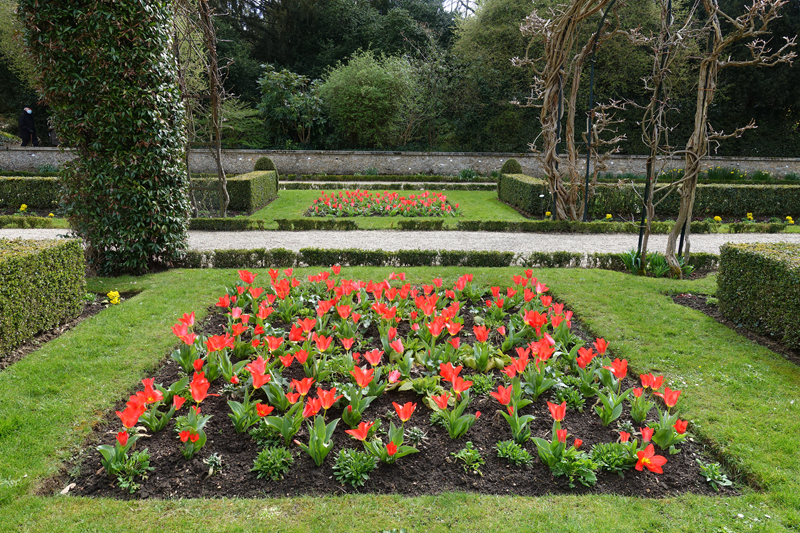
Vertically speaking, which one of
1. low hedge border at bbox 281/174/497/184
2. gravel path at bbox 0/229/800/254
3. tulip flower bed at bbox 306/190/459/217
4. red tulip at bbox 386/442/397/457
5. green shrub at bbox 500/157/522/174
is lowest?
red tulip at bbox 386/442/397/457

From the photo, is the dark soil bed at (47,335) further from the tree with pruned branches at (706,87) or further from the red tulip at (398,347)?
the tree with pruned branches at (706,87)

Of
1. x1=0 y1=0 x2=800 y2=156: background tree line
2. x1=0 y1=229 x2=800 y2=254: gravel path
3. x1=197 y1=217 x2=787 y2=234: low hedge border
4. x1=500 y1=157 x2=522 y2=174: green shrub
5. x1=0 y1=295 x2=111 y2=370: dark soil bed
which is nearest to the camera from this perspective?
x1=0 y1=295 x2=111 y2=370: dark soil bed

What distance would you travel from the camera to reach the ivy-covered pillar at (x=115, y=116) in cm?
586

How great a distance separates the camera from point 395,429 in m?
2.81

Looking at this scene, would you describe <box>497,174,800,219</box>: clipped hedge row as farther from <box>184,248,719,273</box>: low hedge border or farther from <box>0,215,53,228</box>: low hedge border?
<box>0,215,53,228</box>: low hedge border

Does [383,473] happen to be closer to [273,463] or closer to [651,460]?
[273,463]

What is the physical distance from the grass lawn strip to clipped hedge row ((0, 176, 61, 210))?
31.3ft

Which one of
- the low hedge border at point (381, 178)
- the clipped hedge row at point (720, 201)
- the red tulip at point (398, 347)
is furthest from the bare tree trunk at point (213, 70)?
the red tulip at point (398, 347)

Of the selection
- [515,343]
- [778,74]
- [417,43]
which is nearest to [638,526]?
[515,343]

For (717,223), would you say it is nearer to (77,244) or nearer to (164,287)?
(164,287)

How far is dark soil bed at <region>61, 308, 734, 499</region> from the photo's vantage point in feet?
8.71

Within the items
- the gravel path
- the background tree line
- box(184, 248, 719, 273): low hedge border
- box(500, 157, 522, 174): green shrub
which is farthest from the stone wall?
box(184, 248, 719, 273): low hedge border

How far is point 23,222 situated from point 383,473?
431 inches

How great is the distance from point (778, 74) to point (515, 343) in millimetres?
25509
